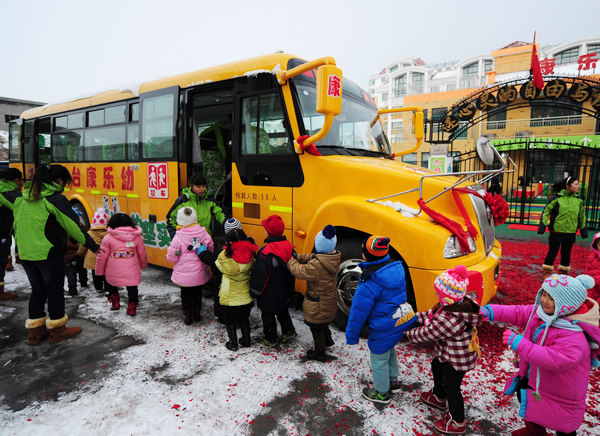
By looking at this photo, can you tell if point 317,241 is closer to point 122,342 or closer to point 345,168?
point 345,168

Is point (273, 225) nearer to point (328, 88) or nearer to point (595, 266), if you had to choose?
point (328, 88)

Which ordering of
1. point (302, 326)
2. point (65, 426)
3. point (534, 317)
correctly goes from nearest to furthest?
point (534, 317) < point (65, 426) < point (302, 326)

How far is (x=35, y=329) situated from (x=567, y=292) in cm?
490

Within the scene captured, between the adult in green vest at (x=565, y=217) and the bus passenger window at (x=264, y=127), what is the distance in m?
4.73

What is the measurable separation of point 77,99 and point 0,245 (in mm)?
3348

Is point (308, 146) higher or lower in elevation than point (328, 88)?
lower

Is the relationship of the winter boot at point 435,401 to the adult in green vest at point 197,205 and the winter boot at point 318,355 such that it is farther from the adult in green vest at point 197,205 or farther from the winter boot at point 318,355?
the adult in green vest at point 197,205

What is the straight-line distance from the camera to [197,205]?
472cm

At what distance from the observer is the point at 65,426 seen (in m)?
2.59

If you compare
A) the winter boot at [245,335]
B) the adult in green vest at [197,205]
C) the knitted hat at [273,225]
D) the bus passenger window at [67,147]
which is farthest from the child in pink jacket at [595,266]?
the bus passenger window at [67,147]

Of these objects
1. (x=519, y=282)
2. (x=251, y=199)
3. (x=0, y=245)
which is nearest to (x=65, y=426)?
(x=251, y=199)

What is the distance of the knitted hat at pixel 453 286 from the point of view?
234cm

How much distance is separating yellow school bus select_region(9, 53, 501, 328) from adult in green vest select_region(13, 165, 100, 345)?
1.71m

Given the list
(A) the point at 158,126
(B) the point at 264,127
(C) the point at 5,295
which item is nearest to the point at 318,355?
(B) the point at 264,127
